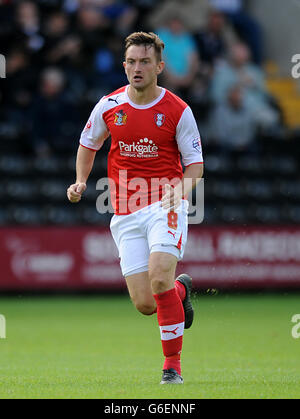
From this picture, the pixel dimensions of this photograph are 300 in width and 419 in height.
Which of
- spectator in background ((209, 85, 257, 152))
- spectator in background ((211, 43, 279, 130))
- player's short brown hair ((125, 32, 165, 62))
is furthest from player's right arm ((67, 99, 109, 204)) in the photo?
spectator in background ((211, 43, 279, 130))

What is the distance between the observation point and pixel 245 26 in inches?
771

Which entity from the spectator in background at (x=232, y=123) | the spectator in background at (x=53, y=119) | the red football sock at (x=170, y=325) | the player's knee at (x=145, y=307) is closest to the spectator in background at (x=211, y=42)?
the spectator in background at (x=232, y=123)

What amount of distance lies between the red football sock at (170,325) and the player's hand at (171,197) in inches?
23.5

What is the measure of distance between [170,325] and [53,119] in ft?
26.8

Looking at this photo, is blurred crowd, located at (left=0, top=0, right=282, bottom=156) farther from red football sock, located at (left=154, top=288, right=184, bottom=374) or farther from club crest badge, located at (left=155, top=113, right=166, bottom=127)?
red football sock, located at (left=154, top=288, right=184, bottom=374)

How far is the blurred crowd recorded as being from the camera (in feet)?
47.9

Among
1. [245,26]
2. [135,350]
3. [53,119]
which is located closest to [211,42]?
[245,26]

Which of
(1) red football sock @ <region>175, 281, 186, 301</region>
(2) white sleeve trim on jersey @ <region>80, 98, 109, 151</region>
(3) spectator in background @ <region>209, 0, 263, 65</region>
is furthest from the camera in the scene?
(3) spectator in background @ <region>209, 0, 263, 65</region>

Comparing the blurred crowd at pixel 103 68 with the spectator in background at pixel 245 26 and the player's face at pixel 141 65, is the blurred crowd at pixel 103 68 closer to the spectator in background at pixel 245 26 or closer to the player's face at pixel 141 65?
the spectator in background at pixel 245 26

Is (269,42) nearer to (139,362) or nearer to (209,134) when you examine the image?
(209,134)

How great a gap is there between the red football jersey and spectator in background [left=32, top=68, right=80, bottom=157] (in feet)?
24.1

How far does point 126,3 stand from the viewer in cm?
1731

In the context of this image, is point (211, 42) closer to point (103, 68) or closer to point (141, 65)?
point (103, 68)

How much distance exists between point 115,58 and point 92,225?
2977 mm
